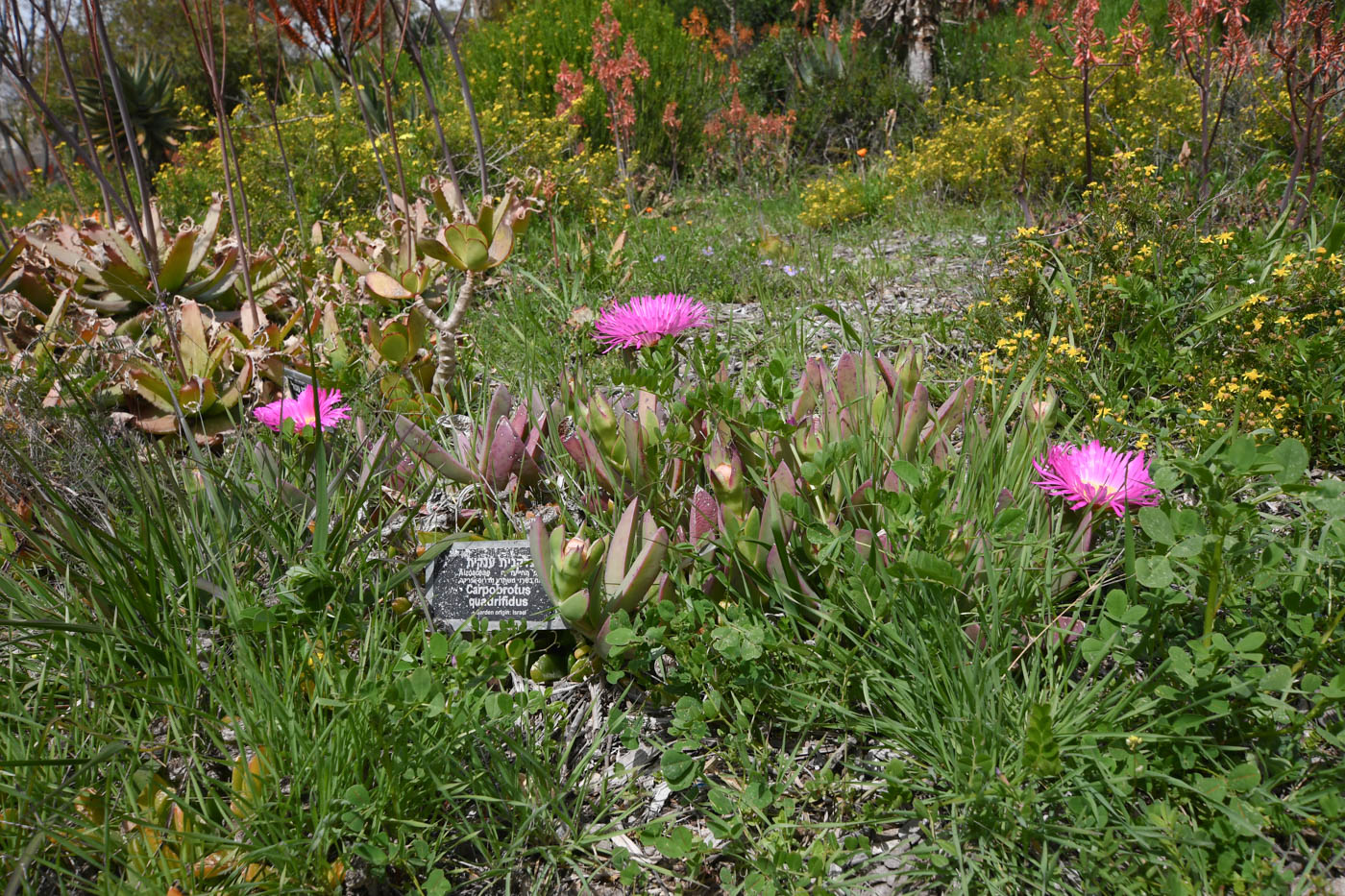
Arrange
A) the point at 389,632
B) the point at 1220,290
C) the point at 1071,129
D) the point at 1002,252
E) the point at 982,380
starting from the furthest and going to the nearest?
the point at 1071,129 → the point at 1002,252 → the point at 1220,290 → the point at 982,380 → the point at 389,632

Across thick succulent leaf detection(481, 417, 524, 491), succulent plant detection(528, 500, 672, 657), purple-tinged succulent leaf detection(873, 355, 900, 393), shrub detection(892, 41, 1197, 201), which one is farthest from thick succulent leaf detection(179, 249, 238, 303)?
shrub detection(892, 41, 1197, 201)

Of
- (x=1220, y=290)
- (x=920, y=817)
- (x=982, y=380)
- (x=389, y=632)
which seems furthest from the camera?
(x=1220, y=290)

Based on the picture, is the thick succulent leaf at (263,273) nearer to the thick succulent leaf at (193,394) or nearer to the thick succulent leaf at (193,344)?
the thick succulent leaf at (193,344)

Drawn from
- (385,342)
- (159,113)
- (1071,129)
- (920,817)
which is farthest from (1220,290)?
(159,113)

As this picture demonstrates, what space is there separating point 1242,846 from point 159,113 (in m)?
13.4

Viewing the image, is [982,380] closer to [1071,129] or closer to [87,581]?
[87,581]

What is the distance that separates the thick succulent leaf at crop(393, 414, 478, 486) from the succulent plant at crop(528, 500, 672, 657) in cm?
42

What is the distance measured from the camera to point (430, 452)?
1.90 m

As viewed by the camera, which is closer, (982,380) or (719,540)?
(719,540)

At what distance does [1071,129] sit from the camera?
16.2 feet

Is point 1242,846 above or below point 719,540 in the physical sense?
below

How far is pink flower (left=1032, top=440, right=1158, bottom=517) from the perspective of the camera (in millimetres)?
1490

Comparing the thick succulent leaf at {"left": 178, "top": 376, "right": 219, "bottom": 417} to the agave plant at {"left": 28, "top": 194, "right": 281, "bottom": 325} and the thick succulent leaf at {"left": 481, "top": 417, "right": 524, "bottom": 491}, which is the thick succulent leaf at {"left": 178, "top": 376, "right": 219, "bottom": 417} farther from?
the thick succulent leaf at {"left": 481, "top": 417, "right": 524, "bottom": 491}

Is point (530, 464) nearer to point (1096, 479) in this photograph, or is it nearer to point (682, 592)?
point (682, 592)
